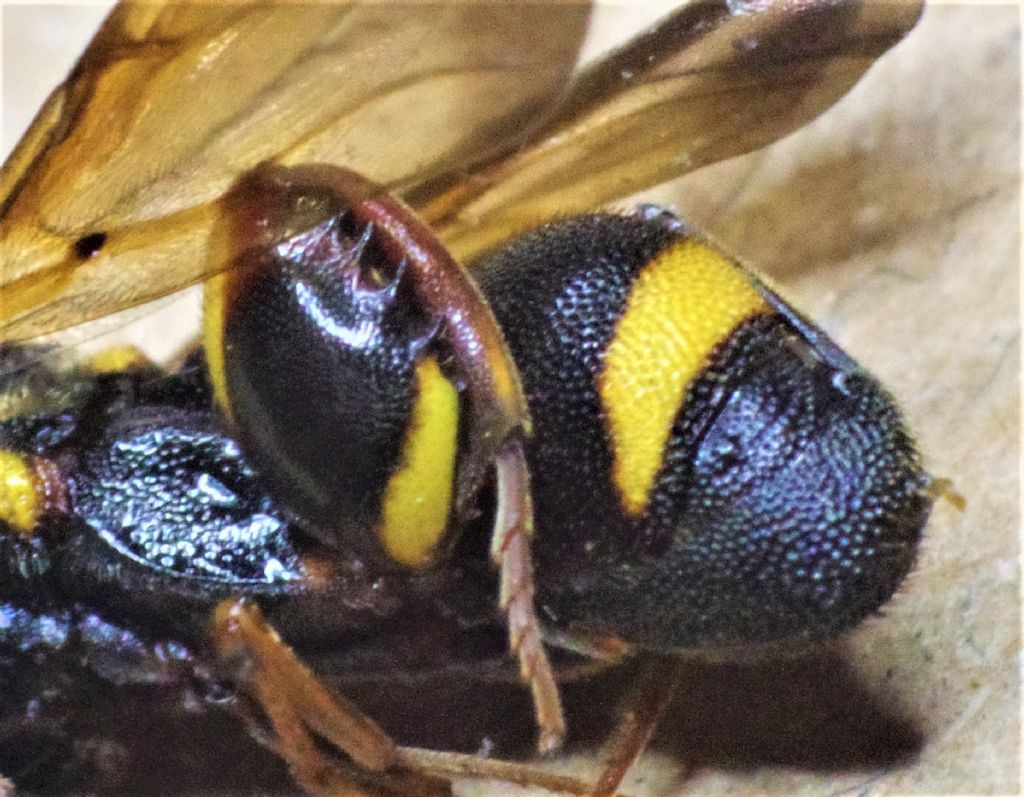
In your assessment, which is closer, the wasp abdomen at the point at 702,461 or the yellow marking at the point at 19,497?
the wasp abdomen at the point at 702,461

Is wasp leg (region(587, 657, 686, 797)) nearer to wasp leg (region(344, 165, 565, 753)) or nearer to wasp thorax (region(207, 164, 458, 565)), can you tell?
wasp leg (region(344, 165, 565, 753))

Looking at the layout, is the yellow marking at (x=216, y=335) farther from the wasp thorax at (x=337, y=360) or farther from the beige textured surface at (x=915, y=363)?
the beige textured surface at (x=915, y=363)

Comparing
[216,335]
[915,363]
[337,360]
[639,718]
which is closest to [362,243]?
[337,360]

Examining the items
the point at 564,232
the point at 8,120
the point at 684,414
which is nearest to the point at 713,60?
the point at 564,232

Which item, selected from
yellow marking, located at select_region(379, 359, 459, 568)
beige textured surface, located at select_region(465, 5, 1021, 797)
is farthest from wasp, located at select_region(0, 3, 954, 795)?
beige textured surface, located at select_region(465, 5, 1021, 797)

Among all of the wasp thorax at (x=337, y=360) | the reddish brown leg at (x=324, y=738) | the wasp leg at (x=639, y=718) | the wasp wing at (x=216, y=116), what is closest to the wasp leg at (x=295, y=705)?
the reddish brown leg at (x=324, y=738)

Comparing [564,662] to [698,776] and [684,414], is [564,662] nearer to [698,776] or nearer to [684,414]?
[698,776]

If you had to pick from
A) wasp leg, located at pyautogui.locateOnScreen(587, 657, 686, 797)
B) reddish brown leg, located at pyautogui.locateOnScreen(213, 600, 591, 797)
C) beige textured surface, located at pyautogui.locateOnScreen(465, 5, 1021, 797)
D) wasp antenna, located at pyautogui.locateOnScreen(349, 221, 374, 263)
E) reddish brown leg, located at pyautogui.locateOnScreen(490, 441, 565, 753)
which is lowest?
beige textured surface, located at pyautogui.locateOnScreen(465, 5, 1021, 797)

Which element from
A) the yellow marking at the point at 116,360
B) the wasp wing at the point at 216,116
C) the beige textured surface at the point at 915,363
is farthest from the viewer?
the yellow marking at the point at 116,360
